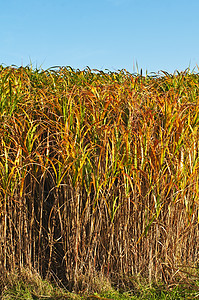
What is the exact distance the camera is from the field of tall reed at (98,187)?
291 centimetres

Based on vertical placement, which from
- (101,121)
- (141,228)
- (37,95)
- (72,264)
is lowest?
(72,264)

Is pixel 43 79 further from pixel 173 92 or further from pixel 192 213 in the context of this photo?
pixel 192 213

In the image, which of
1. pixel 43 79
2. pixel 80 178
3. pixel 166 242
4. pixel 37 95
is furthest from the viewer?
pixel 43 79

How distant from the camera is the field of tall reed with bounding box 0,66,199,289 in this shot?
291 cm

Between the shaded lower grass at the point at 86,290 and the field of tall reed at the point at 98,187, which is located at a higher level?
the field of tall reed at the point at 98,187

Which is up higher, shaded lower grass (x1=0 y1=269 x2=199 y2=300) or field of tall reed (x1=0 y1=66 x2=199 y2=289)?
field of tall reed (x1=0 y1=66 x2=199 y2=289)

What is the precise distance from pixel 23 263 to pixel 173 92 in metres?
2.17

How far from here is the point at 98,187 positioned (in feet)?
9.26

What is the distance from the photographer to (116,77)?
14.7ft

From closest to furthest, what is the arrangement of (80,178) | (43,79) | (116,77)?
(80,178) < (43,79) < (116,77)

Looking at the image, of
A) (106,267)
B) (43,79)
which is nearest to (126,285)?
(106,267)

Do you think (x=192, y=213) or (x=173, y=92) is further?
(x=173, y=92)

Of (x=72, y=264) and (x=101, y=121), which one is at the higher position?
(x=101, y=121)

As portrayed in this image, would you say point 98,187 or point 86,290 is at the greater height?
point 98,187
